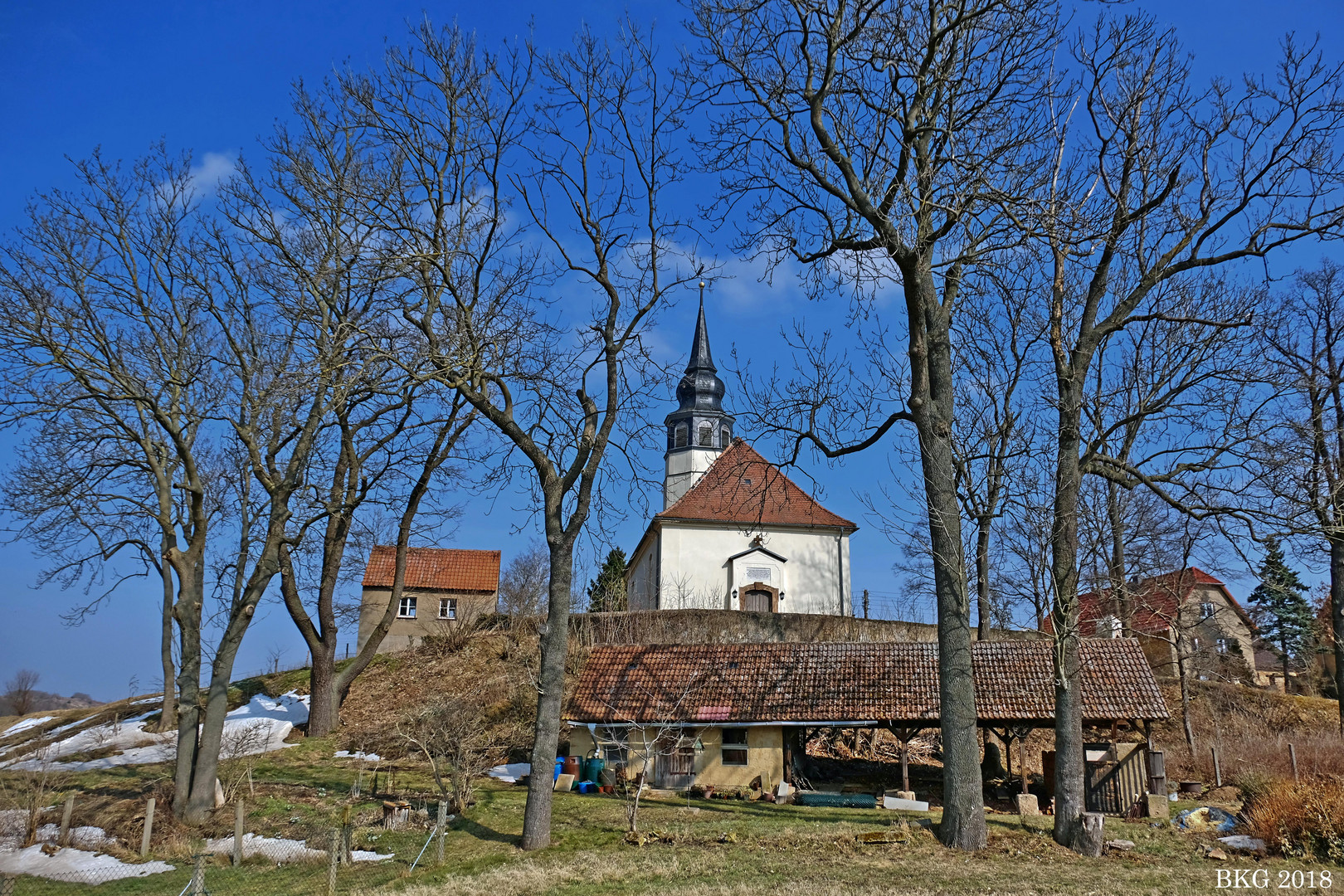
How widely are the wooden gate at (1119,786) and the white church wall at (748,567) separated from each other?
20.2 metres

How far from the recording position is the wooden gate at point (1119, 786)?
1680 centimetres

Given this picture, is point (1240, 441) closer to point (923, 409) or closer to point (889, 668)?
point (923, 409)

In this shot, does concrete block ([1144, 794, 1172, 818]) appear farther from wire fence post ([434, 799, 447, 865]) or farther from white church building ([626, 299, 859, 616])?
white church building ([626, 299, 859, 616])

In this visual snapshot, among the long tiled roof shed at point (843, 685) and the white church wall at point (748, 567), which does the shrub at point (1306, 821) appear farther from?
the white church wall at point (748, 567)

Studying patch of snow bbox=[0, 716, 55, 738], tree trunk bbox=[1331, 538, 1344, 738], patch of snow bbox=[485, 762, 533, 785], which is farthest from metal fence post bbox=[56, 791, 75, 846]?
tree trunk bbox=[1331, 538, 1344, 738]

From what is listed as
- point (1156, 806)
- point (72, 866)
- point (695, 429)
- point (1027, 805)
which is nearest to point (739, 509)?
point (695, 429)

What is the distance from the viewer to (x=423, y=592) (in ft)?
121

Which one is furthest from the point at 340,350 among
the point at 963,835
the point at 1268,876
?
the point at 1268,876

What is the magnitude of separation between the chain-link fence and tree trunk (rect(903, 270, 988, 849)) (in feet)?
22.3

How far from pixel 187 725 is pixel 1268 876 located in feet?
51.7

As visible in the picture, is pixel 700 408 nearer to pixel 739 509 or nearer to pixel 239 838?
pixel 739 509

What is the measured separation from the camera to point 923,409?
496 inches

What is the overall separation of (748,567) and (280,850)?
26.4 meters

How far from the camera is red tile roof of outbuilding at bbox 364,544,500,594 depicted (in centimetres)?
3656
